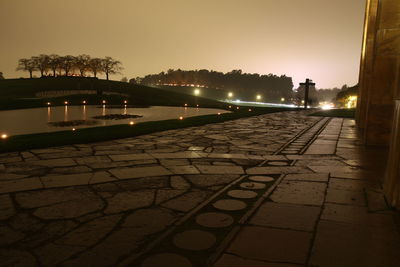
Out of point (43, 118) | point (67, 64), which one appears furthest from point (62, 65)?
point (43, 118)

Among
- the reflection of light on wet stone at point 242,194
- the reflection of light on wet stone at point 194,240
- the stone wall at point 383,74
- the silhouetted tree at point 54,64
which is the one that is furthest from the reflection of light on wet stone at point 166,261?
the silhouetted tree at point 54,64

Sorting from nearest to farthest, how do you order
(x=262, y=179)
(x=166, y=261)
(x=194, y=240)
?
(x=166, y=261), (x=194, y=240), (x=262, y=179)

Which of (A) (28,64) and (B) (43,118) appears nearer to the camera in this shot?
(B) (43,118)

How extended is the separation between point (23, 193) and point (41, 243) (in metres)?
1.40

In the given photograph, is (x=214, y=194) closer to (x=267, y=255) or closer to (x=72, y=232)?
(x=267, y=255)

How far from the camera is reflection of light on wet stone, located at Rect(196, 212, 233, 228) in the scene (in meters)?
2.79

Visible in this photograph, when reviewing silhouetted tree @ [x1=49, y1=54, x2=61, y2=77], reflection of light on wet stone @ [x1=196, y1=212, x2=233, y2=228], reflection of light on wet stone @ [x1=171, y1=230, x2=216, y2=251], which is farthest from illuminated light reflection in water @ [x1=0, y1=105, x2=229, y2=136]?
silhouetted tree @ [x1=49, y1=54, x2=61, y2=77]

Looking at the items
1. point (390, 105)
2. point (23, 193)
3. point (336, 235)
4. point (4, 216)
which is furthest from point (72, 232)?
point (390, 105)

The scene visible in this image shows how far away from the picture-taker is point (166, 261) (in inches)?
85.9

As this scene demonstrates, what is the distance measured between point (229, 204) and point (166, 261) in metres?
1.26

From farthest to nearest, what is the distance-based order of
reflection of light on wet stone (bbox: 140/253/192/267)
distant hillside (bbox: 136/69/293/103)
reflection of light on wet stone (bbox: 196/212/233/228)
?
distant hillside (bbox: 136/69/293/103) → reflection of light on wet stone (bbox: 196/212/233/228) → reflection of light on wet stone (bbox: 140/253/192/267)

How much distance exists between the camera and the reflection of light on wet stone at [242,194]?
354 cm

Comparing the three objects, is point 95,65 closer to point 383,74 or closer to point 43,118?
point 43,118

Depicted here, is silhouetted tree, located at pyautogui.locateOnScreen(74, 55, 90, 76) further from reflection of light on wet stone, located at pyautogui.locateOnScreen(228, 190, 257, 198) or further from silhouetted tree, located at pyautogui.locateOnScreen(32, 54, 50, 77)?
reflection of light on wet stone, located at pyautogui.locateOnScreen(228, 190, 257, 198)
